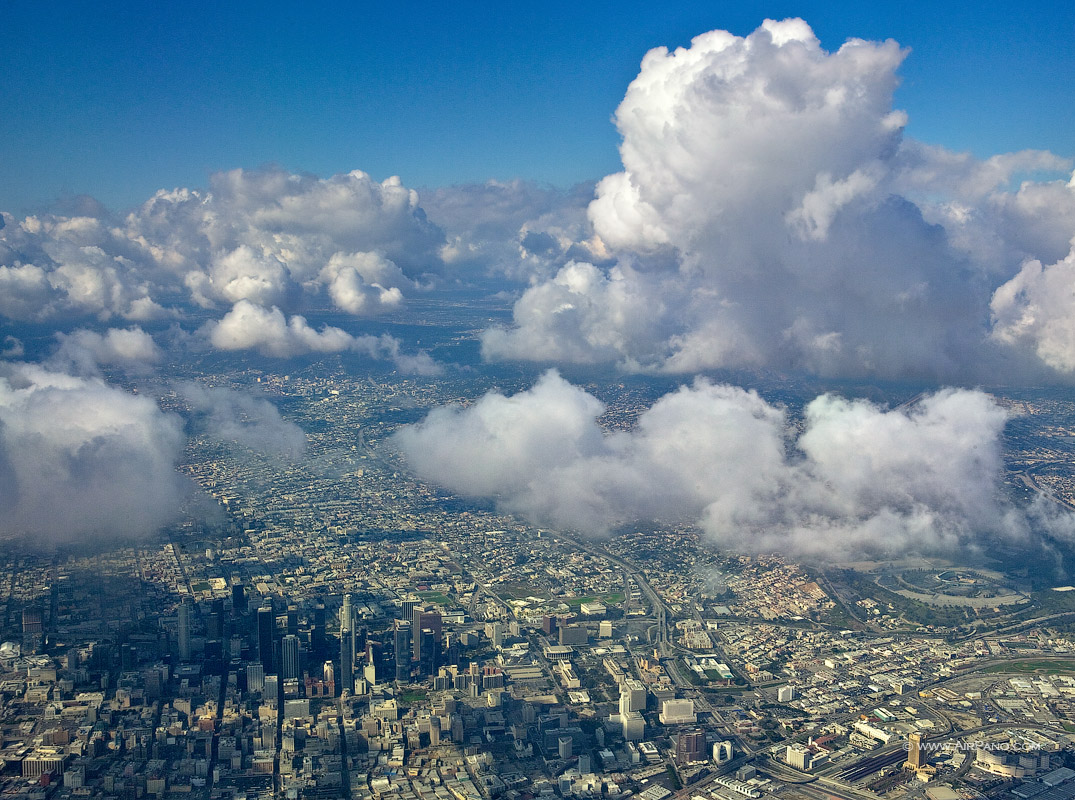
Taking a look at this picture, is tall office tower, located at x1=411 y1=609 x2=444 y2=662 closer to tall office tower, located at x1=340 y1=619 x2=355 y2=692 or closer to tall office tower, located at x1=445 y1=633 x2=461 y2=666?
tall office tower, located at x1=445 y1=633 x2=461 y2=666

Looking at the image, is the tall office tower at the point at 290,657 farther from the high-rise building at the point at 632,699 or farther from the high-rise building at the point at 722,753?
the high-rise building at the point at 722,753

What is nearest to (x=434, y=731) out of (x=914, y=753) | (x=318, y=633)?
(x=318, y=633)

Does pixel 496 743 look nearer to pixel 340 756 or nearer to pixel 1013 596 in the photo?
pixel 340 756

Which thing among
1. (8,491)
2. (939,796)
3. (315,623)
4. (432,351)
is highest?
(432,351)

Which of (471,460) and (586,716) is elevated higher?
(471,460)

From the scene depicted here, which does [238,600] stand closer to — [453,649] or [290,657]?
[290,657]

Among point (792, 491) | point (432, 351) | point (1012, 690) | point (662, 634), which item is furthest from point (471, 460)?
point (1012, 690)
